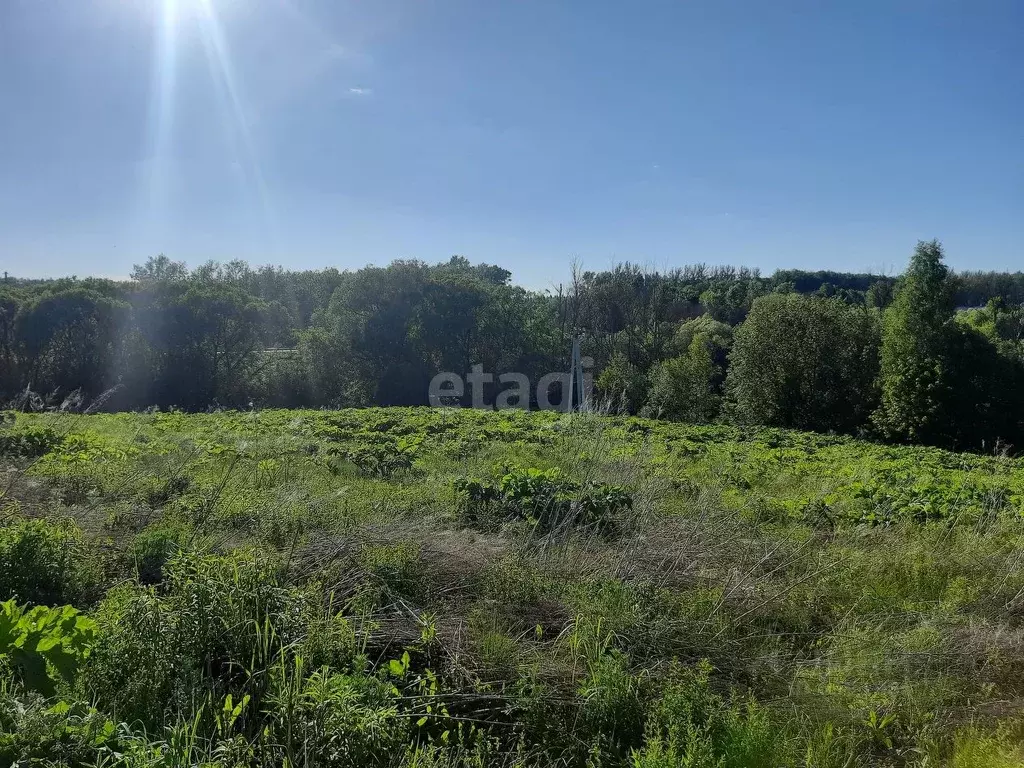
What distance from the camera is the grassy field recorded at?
2293 mm

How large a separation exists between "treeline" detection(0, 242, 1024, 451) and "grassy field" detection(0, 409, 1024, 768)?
1945 centimetres

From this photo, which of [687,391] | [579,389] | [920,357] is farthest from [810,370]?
[579,389]

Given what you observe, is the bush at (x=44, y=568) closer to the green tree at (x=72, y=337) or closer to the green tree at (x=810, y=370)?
the green tree at (x=72, y=337)

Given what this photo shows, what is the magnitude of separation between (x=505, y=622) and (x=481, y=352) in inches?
1273

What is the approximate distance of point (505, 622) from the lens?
3.37m

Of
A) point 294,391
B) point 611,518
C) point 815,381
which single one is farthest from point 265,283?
point 611,518

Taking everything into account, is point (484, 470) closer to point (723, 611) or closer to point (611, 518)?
point (611, 518)

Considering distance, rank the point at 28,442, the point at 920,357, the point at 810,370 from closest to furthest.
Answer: the point at 28,442
the point at 920,357
the point at 810,370

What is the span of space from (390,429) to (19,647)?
10.2 m

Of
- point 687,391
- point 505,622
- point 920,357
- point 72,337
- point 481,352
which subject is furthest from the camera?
point 481,352

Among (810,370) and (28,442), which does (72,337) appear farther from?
(810,370)

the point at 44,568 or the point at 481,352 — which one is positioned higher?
the point at 481,352

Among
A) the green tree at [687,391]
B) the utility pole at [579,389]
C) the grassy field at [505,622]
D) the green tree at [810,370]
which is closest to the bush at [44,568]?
the grassy field at [505,622]

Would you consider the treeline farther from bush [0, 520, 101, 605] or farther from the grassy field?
bush [0, 520, 101, 605]
